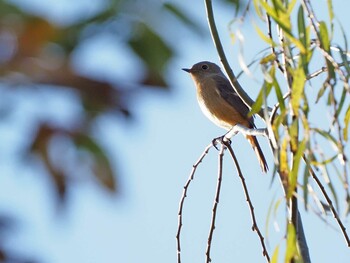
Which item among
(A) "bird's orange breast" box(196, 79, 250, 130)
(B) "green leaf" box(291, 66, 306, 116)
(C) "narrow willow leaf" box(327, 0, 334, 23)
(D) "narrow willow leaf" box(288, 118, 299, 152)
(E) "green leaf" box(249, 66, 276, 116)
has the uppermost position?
(A) "bird's orange breast" box(196, 79, 250, 130)

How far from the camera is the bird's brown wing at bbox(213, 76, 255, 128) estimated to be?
7.51 m

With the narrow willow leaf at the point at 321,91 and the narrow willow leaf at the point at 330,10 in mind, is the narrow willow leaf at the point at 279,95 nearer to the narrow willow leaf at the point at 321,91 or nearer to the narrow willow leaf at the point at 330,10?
the narrow willow leaf at the point at 321,91

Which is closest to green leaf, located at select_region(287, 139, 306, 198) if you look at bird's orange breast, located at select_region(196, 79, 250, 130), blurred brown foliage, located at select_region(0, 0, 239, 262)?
blurred brown foliage, located at select_region(0, 0, 239, 262)

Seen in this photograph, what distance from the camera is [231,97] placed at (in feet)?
25.1

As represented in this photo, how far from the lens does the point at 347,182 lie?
2137 millimetres

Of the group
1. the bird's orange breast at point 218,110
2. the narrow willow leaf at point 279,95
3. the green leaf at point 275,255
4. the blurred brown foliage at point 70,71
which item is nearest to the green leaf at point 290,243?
the green leaf at point 275,255

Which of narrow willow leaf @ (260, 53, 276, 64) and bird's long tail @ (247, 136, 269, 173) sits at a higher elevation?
bird's long tail @ (247, 136, 269, 173)

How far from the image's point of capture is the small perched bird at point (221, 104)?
7473mm

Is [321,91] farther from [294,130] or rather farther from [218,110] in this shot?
[218,110]

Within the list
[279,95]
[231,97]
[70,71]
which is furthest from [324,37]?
[231,97]

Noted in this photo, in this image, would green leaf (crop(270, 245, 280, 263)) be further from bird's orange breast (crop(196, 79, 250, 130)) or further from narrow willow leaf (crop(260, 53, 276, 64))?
bird's orange breast (crop(196, 79, 250, 130))

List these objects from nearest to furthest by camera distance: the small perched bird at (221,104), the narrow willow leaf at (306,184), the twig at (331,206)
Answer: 1. the narrow willow leaf at (306,184)
2. the twig at (331,206)
3. the small perched bird at (221,104)

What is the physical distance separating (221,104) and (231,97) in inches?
6.2

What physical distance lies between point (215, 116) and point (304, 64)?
17.2 feet
